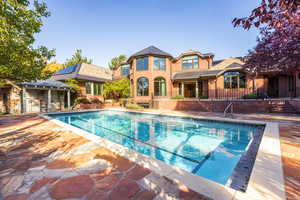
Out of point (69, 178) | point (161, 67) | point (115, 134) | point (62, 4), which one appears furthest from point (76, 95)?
point (69, 178)

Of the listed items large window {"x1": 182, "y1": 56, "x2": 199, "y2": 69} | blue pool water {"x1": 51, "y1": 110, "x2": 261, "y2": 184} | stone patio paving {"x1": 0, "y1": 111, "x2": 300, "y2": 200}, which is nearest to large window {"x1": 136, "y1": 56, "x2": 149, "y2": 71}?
large window {"x1": 182, "y1": 56, "x2": 199, "y2": 69}

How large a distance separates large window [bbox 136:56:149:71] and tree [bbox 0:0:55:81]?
11568 mm

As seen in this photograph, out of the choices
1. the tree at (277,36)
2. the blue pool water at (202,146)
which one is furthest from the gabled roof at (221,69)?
the blue pool water at (202,146)

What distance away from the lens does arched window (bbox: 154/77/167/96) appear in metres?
18.0

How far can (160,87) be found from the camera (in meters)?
18.3

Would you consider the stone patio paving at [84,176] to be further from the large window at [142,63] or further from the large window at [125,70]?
the large window at [125,70]

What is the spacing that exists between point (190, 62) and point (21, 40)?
1813cm

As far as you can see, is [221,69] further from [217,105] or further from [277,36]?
[277,36]

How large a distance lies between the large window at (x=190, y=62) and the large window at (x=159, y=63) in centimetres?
342

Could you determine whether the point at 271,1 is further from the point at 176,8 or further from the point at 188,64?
the point at 188,64

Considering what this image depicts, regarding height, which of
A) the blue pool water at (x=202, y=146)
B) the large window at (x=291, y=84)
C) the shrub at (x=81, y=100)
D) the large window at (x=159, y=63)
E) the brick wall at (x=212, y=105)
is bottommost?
the blue pool water at (x=202, y=146)

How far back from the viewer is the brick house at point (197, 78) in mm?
14797

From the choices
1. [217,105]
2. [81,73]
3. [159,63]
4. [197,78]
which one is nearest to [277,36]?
[217,105]

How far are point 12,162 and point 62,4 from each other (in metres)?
11.6
